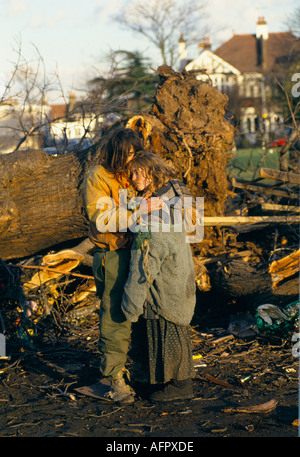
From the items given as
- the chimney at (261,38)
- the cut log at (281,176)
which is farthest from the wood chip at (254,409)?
the chimney at (261,38)

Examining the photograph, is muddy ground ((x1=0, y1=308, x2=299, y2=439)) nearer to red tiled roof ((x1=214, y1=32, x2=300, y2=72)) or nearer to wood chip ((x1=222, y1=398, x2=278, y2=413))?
wood chip ((x1=222, y1=398, x2=278, y2=413))

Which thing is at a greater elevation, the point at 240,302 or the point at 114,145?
the point at 114,145

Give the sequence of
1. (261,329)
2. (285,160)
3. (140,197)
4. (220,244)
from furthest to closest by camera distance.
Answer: (285,160) < (220,244) < (261,329) < (140,197)

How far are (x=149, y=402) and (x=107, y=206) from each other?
135 centimetres

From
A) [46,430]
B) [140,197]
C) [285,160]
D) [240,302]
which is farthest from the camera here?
[285,160]

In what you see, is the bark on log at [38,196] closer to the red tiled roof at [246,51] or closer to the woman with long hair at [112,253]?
the woman with long hair at [112,253]

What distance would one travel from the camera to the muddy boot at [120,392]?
143 inches

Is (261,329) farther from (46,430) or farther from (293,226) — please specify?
(46,430)

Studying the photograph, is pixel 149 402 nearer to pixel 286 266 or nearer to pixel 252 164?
pixel 286 266

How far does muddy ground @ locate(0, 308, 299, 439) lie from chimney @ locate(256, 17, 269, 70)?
50317mm

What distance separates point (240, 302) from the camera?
565cm

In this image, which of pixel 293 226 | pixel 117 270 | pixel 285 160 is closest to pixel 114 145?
pixel 117 270

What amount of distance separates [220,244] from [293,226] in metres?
0.91

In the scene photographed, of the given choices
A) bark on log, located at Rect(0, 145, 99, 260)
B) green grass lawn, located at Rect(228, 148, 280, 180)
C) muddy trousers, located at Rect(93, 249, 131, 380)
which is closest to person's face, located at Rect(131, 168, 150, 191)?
muddy trousers, located at Rect(93, 249, 131, 380)
